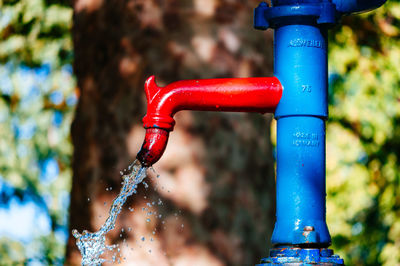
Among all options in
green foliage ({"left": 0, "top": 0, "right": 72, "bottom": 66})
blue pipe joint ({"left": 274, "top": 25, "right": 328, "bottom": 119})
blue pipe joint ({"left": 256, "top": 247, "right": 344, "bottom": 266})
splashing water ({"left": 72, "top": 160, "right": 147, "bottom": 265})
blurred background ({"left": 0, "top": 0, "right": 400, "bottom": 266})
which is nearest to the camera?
blue pipe joint ({"left": 256, "top": 247, "right": 344, "bottom": 266})

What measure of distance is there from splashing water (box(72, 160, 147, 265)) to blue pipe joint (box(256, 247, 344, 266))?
Answer: 1.68 feet

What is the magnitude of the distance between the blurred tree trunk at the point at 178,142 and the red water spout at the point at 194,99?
31.4 inches

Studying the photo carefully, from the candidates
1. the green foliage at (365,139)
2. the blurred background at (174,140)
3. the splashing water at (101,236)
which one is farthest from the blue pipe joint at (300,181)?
the green foliage at (365,139)

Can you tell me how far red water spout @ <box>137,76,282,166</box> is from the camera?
1696mm

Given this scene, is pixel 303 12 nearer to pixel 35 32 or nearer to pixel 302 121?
pixel 302 121

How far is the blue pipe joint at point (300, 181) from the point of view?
66.3 inches

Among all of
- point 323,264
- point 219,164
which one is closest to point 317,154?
point 323,264

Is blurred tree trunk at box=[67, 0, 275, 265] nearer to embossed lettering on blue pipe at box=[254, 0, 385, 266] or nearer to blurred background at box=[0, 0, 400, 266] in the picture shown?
blurred background at box=[0, 0, 400, 266]

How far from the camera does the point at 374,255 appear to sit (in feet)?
17.1

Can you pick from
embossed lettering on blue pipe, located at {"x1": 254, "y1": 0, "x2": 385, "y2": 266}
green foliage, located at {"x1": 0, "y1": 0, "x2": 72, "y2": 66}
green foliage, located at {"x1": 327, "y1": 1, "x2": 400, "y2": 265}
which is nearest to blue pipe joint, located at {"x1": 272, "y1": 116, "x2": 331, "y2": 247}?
embossed lettering on blue pipe, located at {"x1": 254, "y1": 0, "x2": 385, "y2": 266}

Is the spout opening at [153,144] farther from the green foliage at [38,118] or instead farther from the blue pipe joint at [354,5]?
the green foliage at [38,118]

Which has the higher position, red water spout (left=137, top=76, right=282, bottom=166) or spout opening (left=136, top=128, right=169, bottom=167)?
red water spout (left=137, top=76, right=282, bottom=166)

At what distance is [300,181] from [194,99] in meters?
0.33

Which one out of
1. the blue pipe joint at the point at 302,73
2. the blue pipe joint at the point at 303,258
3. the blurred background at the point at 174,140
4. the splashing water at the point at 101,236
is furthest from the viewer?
the blurred background at the point at 174,140
